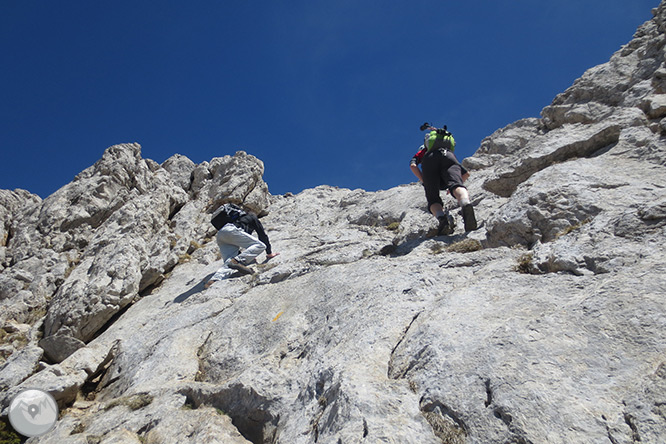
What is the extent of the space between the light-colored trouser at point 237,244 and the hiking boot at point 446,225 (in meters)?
6.74

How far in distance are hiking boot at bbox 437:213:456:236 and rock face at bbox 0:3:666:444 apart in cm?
35

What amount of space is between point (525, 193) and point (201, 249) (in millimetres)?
15469

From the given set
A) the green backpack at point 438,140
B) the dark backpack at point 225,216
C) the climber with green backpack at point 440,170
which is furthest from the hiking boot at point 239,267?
the green backpack at point 438,140

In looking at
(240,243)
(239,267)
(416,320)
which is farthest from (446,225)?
(240,243)

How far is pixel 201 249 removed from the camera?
66.7 ft

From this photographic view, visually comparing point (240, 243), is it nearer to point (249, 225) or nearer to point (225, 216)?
point (249, 225)

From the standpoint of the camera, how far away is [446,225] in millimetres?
11609

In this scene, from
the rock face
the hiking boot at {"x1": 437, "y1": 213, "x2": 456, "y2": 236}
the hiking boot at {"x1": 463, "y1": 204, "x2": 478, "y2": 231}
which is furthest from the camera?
the hiking boot at {"x1": 437, "y1": 213, "x2": 456, "y2": 236}

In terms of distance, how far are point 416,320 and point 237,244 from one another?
970 cm

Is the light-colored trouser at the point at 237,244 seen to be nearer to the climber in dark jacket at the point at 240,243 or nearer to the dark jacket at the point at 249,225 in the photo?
the climber in dark jacket at the point at 240,243

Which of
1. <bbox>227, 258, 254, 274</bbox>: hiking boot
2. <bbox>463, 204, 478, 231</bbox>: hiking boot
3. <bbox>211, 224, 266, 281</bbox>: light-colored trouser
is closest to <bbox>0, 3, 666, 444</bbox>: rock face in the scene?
<bbox>463, 204, 478, 231</bbox>: hiking boot

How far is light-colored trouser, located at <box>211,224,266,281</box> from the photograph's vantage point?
48.8 ft

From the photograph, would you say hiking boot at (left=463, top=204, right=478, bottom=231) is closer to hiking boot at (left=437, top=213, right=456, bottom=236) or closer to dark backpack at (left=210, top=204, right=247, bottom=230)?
hiking boot at (left=437, top=213, right=456, bottom=236)

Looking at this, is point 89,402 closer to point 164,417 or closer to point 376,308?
point 164,417
